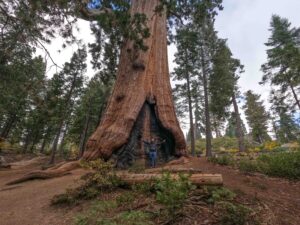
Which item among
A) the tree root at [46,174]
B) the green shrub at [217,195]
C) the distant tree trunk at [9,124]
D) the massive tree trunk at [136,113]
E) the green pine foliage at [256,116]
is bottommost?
the green shrub at [217,195]

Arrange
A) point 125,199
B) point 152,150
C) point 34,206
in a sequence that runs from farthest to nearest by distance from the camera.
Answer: point 152,150
point 34,206
point 125,199

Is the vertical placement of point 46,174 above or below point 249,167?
below

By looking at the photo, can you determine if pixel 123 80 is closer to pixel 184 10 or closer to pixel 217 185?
pixel 184 10

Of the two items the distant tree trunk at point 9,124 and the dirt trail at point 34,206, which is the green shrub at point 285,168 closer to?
the dirt trail at point 34,206

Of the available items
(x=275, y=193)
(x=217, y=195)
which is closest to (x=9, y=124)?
(x=217, y=195)

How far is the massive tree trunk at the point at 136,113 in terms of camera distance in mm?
8156

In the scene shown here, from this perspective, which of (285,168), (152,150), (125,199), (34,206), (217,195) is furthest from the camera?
(152,150)

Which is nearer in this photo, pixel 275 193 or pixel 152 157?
pixel 275 193

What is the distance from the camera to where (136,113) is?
8.79 metres

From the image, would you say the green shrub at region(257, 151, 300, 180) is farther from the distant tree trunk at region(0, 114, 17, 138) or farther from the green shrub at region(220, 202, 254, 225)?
the distant tree trunk at region(0, 114, 17, 138)

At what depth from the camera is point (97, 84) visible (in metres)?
25.8

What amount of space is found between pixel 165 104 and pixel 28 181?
590 centimetres

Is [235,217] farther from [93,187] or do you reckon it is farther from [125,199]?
[93,187]

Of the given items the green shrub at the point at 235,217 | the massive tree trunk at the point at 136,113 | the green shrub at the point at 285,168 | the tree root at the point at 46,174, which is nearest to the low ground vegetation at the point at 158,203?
the green shrub at the point at 235,217
